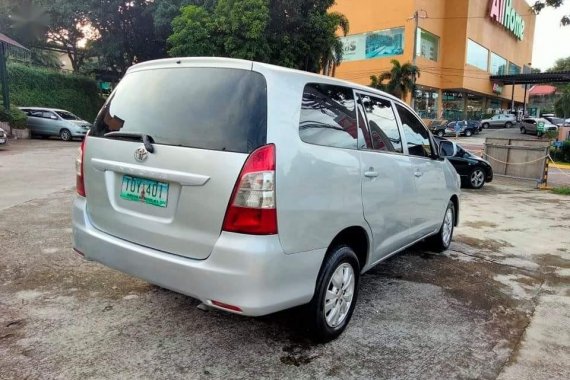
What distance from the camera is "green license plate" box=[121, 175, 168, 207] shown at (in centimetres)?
269

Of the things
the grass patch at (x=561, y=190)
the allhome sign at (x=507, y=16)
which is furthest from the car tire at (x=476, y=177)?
the allhome sign at (x=507, y=16)

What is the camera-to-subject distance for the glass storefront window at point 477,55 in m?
44.4

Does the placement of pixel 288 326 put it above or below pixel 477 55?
below

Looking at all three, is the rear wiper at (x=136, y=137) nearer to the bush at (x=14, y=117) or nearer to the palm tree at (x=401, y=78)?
the bush at (x=14, y=117)

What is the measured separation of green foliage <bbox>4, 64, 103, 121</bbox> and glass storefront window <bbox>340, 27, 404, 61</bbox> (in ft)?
75.5

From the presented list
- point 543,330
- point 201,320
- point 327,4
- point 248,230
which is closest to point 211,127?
point 248,230

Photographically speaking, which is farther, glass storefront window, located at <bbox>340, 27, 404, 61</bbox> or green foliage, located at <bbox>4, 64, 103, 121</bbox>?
glass storefront window, located at <bbox>340, 27, 404, 61</bbox>

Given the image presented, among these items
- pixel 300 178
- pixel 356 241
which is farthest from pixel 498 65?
pixel 300 178

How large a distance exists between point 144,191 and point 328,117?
4.26ft

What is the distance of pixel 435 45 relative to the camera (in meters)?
43.1

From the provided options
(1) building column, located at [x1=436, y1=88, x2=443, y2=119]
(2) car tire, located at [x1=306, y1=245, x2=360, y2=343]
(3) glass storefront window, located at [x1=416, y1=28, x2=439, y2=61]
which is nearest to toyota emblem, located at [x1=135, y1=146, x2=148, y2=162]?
(2) car tire, located at [x1=306, y1=245, x2=360, y2=343]

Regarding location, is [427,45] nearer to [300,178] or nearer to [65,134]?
[65,134]

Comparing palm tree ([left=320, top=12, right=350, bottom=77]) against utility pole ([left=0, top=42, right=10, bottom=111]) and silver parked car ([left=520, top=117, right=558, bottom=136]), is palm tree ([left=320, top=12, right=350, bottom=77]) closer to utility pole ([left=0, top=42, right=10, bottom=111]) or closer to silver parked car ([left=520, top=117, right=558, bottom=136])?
utility pole ([left=0, top=42, right=10, bottom=111])

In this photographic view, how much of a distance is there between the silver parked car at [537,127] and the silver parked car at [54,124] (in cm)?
3185
